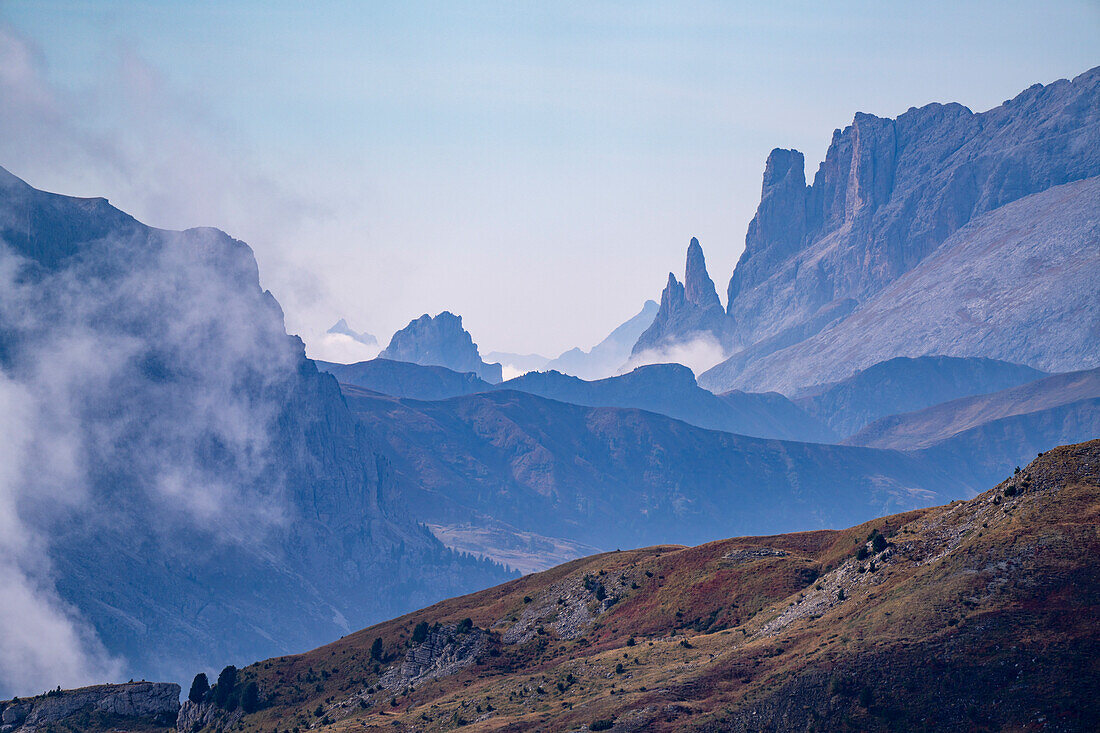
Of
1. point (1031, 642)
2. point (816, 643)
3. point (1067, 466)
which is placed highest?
point (1067, 466)

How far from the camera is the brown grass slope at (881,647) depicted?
12512 cm

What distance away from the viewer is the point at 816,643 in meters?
145

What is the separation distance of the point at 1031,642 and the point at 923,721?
559 inches

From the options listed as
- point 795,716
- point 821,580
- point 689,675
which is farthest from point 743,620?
point 795,716

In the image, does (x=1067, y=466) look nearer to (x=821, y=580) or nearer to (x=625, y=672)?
(x=821, y=580)

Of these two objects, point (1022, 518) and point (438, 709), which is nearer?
point (1022, 518)

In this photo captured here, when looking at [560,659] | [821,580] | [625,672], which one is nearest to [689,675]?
[625,672]

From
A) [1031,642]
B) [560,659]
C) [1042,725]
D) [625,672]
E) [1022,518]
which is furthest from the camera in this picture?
[560,659]

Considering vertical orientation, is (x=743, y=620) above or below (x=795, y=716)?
above

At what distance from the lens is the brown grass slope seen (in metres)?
125

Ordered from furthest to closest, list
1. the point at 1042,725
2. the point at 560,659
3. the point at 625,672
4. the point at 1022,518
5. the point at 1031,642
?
1. the point at 560,659
2. the point at 625,672
3. the point at 1022,518
4. the point at 1031,642
5. the point at 1042,725

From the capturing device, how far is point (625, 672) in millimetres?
167000

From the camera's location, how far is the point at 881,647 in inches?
5290

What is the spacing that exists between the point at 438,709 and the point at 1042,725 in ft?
288
